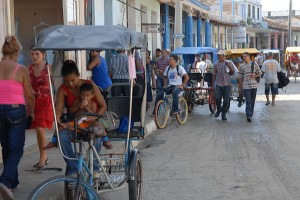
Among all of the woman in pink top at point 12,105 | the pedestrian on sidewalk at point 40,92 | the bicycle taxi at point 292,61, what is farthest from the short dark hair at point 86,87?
the bicycle taxi at point 292,61

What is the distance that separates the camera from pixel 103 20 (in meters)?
16.0

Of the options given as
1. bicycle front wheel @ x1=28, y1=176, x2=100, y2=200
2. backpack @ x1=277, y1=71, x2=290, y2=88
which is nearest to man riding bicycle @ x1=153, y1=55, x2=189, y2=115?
backpack @ x1=277, y1=71, x2=290, y2=88

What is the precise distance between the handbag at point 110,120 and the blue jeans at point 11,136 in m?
0.95

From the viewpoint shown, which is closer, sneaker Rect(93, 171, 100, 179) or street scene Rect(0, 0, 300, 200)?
sneaker Rect(93, 171, 100, 179)

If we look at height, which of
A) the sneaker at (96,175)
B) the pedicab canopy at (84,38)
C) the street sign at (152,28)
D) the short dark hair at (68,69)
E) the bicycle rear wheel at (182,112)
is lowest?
the bicycle rear wheel at (182,112)

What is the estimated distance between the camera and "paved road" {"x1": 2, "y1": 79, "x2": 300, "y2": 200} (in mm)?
6715

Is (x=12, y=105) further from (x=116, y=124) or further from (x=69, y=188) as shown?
(x=69, y=188)

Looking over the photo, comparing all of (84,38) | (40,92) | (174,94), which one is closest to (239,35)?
(174,94)

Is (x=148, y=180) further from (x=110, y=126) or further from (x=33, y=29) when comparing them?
(x=33, y=29)

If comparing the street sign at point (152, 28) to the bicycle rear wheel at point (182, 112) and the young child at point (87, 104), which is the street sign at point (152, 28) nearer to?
the bicycle rear wheel at point (182, 112)

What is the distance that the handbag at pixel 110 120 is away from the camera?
18.2ft

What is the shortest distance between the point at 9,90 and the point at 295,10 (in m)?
80.3

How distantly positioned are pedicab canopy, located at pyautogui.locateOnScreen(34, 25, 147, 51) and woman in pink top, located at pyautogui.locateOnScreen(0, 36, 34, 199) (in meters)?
0.68

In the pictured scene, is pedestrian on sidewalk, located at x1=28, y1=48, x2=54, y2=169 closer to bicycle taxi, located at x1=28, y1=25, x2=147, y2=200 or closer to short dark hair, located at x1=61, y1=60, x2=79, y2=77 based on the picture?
short dark hair, located at x1=61, y1=60, x2=79, y2=77
